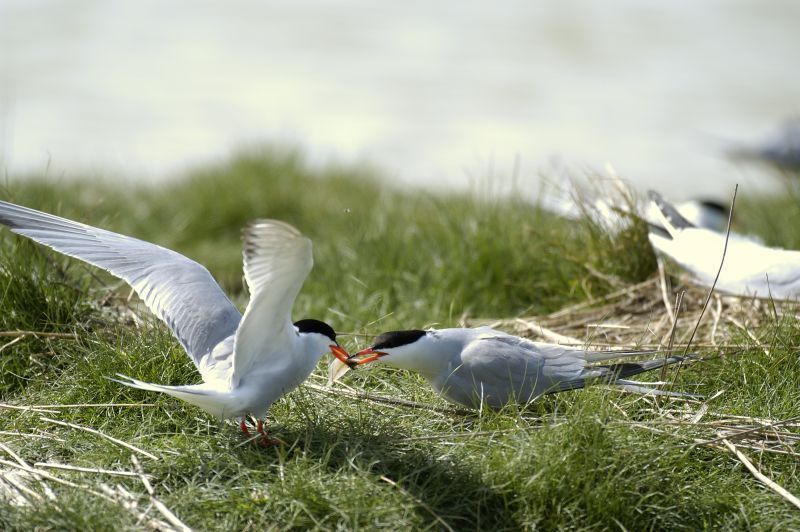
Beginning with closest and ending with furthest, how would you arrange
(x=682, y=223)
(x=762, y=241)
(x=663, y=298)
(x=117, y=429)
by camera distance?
(x=117, y=429)
(x=663, y=298)
(x=682, y=223)
(x=762, y=241)

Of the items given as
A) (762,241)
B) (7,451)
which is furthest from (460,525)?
(762,241)

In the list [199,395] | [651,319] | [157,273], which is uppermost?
[157,273]

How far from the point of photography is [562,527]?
7.67 feet

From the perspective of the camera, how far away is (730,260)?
3938 mm

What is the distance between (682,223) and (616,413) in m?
1.72

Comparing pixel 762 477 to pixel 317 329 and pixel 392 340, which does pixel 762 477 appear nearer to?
pixel 392 340

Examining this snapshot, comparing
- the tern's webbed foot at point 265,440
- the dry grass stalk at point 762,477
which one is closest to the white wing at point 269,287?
the tern's webbed foot at point 265,440

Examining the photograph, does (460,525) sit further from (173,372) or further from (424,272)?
(424,272)

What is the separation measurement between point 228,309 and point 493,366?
82 cm

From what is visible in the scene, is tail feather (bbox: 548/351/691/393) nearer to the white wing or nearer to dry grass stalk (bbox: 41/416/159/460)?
the white wing

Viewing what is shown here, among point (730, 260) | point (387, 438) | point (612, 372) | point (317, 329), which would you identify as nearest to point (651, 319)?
point (730, 260)

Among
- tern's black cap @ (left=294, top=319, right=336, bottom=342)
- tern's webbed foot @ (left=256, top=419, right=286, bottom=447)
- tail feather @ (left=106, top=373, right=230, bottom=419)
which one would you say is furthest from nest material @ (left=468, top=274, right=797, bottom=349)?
tail feather @ (left=106, top=373, right=230, bottom=419)

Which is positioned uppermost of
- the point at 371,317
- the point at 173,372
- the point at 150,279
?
the point at 150,279

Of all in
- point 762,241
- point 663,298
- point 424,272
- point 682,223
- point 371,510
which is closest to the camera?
point 371,510
